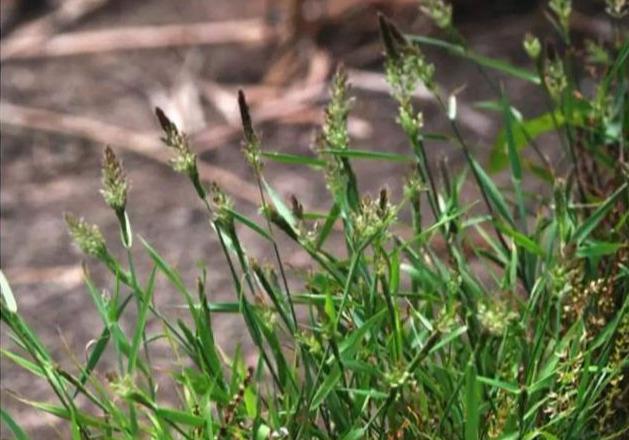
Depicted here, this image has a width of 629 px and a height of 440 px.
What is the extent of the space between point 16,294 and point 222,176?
23.2 inches

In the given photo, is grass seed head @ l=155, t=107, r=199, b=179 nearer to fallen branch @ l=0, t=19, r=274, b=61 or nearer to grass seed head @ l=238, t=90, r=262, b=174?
grass seed head @ l=238, t=90, r=262, b=174

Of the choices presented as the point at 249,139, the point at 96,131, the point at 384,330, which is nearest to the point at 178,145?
the point at 249,139

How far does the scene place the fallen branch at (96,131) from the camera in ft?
11.4

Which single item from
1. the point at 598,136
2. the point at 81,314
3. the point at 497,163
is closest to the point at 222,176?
the point at 81,314

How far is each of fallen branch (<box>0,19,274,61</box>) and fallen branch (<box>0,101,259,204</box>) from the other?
0.29m

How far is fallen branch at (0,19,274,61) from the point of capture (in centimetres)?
405

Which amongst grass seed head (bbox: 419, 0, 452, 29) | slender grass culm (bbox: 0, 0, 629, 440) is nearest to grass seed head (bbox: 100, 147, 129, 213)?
slender grass culm (bbox: 0, 0, 629, 440)

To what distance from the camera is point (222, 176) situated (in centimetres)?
346

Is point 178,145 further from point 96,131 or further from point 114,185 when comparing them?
point 96,131

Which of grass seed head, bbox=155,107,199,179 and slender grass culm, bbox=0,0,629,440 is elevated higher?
grass seed head, bbox=155,107,199,179

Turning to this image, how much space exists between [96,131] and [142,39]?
48 cm

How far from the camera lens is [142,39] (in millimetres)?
4098

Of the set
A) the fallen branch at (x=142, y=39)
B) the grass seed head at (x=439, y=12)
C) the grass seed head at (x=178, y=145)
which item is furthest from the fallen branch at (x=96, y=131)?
the grass seed head at (x=178, y=145)

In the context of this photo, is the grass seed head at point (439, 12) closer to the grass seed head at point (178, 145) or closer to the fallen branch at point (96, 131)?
the grass seed head at point (178, 145)
